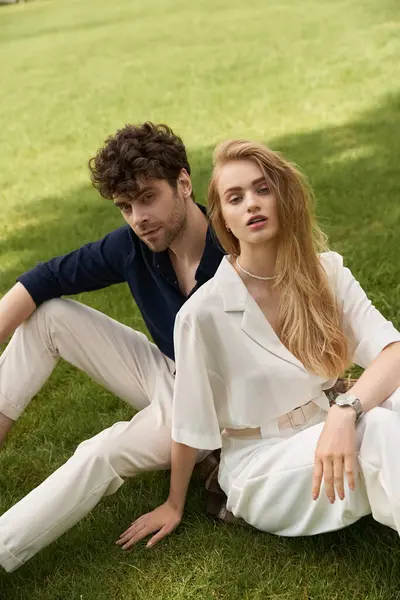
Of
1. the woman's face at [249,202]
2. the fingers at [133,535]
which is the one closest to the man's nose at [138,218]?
the woman's face at [249,202]

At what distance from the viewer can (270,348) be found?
9.28 feet

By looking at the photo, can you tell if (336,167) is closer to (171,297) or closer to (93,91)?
(171,297)

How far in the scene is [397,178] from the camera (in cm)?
703

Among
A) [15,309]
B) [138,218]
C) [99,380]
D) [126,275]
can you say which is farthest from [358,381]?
[15,309]

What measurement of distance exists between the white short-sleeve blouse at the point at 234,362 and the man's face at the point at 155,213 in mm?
434

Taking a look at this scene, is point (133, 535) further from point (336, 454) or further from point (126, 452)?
point (336, 454)

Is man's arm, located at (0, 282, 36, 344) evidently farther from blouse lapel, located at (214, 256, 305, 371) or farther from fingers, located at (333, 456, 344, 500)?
fingers, located at (333, 456, 344, 500)

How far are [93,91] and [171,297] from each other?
10397mm

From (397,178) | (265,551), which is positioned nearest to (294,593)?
(265,551)

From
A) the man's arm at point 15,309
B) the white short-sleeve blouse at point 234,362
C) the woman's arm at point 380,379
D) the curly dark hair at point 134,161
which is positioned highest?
→ the curly dark hair at point 134,161

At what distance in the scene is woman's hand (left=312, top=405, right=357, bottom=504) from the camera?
2498 mm

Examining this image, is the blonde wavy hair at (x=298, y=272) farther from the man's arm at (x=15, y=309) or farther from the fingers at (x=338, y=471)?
the man's arm at (x=15, y=309)

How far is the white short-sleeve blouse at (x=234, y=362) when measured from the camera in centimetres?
282

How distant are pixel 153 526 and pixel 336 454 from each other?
997 millimetres
